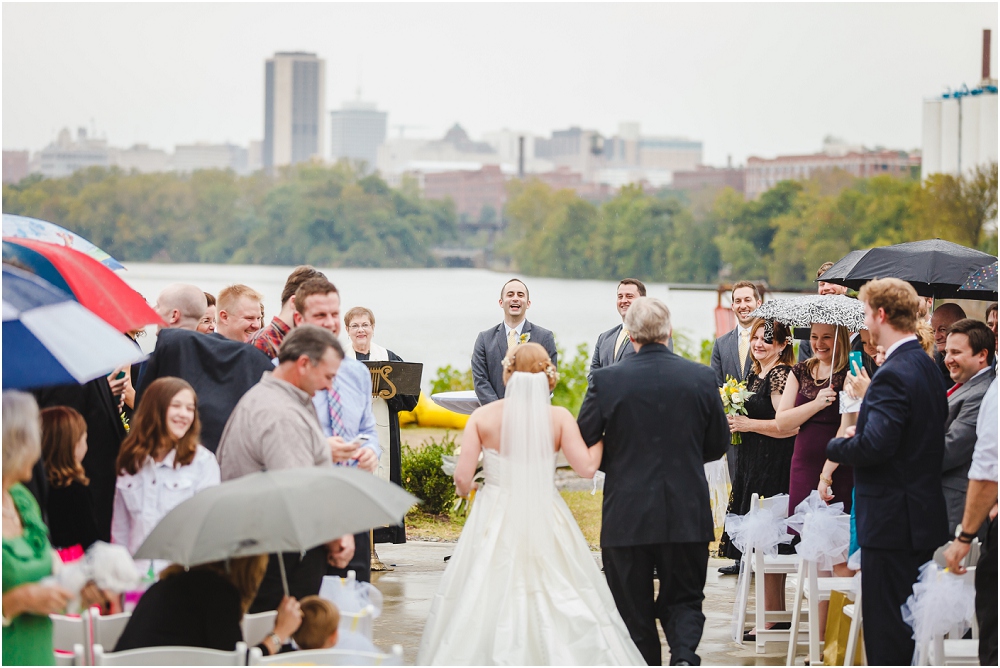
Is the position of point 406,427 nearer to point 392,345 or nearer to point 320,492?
point 320,492

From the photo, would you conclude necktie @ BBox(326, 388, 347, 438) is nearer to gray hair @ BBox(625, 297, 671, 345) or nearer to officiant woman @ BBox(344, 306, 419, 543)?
gray hair @ BBox(625, 297, 671, 345)

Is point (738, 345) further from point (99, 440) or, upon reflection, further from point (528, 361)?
point (99, 440)

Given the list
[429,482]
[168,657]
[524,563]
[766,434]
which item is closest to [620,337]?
[766,434]

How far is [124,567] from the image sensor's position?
12.9ft

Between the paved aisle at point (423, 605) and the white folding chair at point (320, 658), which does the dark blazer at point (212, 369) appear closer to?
the paved aisle at point (423, 605)

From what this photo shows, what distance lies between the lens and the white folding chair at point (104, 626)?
396 cm

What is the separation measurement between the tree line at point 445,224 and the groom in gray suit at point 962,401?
62694mm

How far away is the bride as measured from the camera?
16.7 ft

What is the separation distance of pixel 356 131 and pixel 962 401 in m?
114

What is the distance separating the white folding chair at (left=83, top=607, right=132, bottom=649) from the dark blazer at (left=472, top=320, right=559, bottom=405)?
14.5 feet

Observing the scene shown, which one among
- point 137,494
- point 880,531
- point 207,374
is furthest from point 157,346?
point 880,531

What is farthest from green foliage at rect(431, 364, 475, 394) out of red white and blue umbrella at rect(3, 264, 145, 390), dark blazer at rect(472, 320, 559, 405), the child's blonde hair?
red white and blue umbrella at rect(3, 264, 145, 390)

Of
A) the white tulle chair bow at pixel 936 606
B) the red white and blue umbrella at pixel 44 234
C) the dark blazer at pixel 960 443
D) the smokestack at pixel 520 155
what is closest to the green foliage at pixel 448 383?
the red white and blue umbrella at pixel 44 234

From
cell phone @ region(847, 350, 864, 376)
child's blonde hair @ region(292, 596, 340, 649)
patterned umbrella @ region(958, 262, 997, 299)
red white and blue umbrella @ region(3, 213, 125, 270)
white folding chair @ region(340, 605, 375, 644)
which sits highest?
red white and blue umbrella @ region(3, 213, 125, 270)
